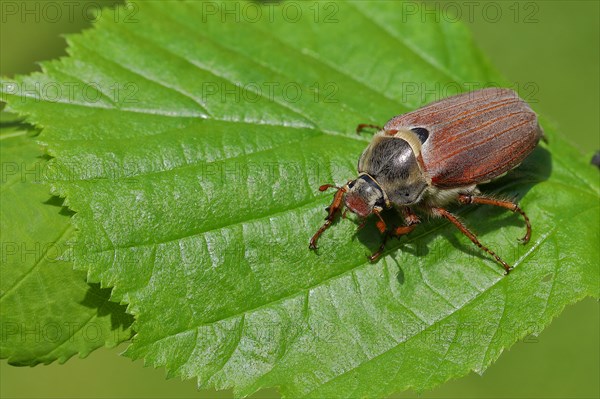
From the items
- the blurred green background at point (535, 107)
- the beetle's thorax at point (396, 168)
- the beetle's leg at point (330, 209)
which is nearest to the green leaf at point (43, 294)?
the beetle's leg at point (330, 209)

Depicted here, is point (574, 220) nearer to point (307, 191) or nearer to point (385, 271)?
point (385, 271)

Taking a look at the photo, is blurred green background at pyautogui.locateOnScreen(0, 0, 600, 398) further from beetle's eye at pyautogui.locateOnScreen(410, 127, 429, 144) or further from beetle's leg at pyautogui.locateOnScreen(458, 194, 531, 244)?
beetle's eye at pyautogui.locateOnScreen(410, 127, 429, 144)

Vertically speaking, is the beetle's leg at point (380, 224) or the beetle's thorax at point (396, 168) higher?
the beetle's thorax at point (396, 168)

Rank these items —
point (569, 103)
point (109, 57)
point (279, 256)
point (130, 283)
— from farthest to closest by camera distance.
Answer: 1. point (569, 103)
2. point (109, 57)
3. point (279, 256)
4. point (130, 283)

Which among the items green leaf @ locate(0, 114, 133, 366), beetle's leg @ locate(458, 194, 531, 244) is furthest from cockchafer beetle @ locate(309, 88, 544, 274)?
green leaf @ locate(0, 114, 133, 366)

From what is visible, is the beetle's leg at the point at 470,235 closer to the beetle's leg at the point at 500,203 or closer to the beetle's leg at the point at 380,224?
the beetle's leg at the point at 500,203

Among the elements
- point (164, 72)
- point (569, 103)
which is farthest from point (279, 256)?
point (569, 103)
